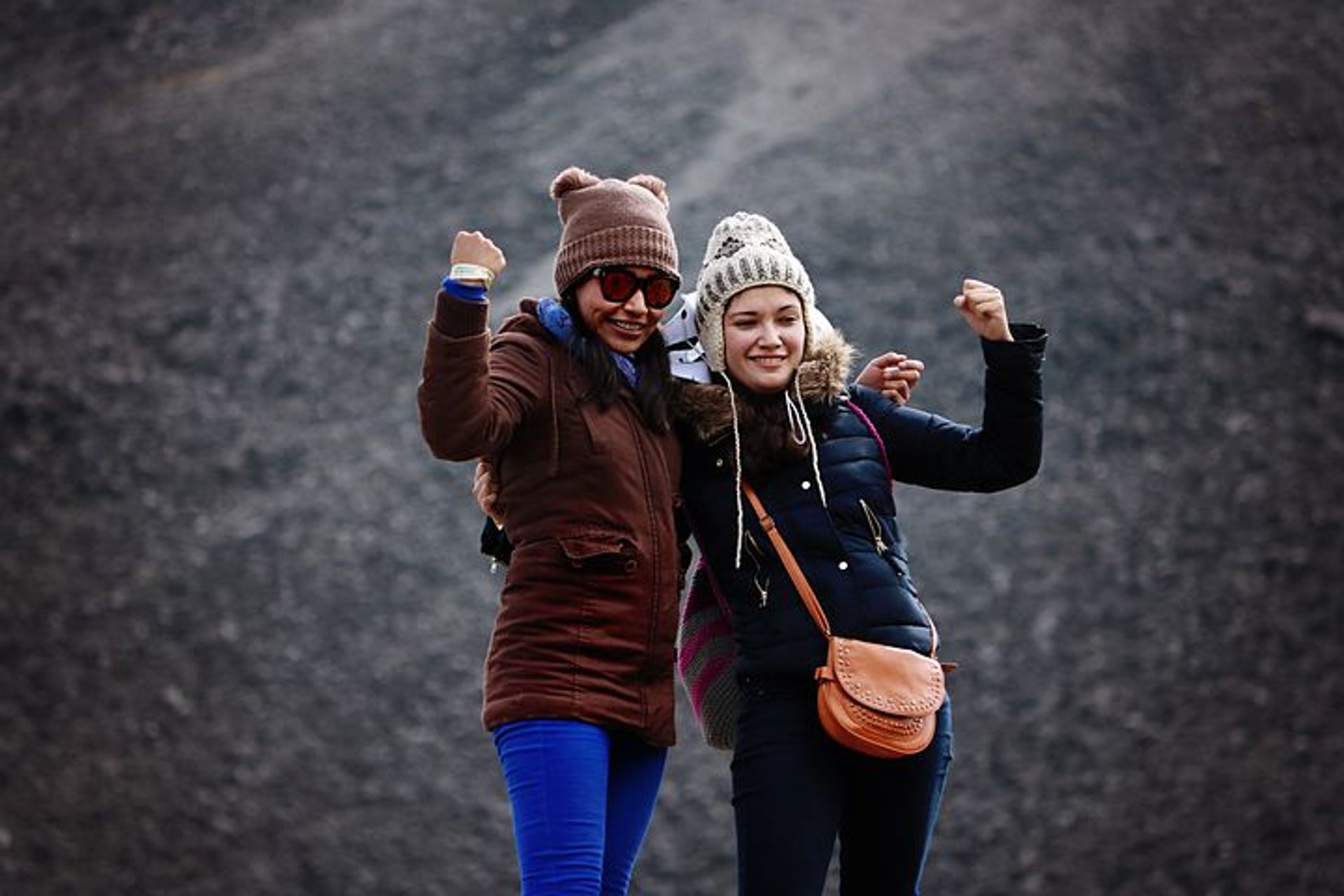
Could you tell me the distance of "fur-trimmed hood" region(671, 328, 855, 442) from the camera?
3180 millimetres

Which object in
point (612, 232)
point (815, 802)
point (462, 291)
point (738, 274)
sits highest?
point (462, 291)

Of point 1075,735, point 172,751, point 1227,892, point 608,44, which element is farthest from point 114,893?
point 608,44

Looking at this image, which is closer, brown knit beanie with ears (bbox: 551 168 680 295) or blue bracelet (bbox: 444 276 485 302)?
blue bracelet (bbox: 444 276 485 302)

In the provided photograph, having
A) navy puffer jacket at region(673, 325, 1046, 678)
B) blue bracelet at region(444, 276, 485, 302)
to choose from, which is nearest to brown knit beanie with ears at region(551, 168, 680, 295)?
navy puffer jacket at region(673, 325, 1046, 678)

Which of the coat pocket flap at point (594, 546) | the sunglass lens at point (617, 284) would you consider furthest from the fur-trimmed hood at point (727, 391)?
the coat pocket flap at point (594, 546)

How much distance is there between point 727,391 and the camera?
3.21 meters

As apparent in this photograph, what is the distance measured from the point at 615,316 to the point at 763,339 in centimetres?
31

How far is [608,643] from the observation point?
300cm

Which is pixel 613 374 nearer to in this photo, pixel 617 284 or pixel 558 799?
pixel 617 284

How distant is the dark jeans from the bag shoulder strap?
0.13 m

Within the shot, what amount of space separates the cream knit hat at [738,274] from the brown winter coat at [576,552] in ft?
0.91

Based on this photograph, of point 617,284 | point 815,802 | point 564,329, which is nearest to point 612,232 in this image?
point 617,284

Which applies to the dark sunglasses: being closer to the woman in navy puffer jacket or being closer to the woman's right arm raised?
the woman in navy puffer jacket

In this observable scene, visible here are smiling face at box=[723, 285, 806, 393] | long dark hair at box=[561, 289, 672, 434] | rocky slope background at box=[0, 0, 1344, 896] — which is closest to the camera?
long dark hair at box=[561, 289, 672, 434]
